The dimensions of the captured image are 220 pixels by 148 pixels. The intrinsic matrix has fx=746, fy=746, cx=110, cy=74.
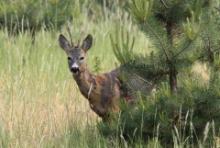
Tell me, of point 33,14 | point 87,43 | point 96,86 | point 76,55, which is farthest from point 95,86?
point 33,14

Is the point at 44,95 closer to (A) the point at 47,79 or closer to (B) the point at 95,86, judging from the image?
(A) the point at 47,79

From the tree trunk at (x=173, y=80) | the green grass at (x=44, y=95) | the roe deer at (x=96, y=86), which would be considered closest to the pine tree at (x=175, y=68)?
the tree trunk at (x=173, y=80)

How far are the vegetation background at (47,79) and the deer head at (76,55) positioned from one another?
8.4 inches

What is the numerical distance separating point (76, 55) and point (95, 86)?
1.19 feet

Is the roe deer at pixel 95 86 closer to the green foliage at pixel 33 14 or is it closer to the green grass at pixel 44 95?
the green grass at pixel 44 95

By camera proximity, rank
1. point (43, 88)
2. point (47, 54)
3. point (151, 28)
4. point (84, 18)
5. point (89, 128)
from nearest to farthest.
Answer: point (151, 28)
point (89, 128)
point (43, 88)
point (47, 54)
point (84, 18)

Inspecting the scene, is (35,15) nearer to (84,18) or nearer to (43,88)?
(84,18)

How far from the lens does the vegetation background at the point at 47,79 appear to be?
6637 millimetres

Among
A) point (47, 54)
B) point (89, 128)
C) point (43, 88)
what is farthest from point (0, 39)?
point (89, 128)

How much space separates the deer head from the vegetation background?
0.70 ft

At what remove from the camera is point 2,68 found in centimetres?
1001

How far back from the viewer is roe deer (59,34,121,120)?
730cm

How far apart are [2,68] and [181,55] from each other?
4581 mm

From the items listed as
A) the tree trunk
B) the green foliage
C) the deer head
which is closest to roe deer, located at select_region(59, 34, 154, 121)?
the deer head
